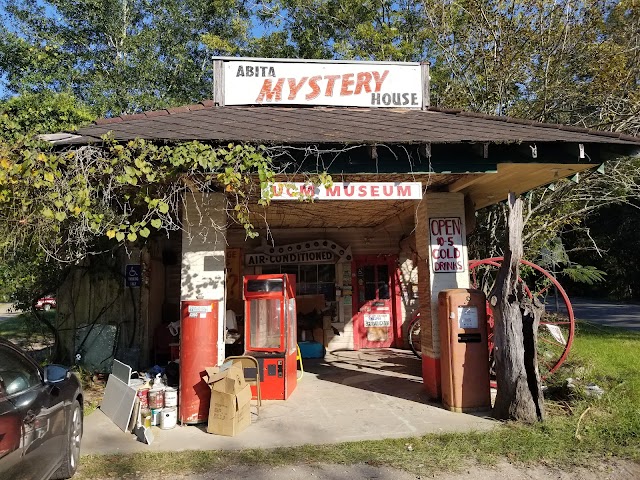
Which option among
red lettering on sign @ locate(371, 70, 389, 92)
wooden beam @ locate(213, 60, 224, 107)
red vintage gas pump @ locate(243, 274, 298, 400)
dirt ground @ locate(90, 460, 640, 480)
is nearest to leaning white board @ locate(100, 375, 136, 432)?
dirt ground @ locate(90, 460, 640, 480)

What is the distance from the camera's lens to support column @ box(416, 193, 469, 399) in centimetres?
702

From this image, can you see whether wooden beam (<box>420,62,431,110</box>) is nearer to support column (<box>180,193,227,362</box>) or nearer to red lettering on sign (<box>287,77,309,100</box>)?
red lettering on sign (<box>287,77,309,100</box>)

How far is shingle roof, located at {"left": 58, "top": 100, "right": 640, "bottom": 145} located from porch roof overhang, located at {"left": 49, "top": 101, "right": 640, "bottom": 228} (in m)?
0.01

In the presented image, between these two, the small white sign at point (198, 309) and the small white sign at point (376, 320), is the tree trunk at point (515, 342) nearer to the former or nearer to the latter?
the small white sign at point (198, 309)

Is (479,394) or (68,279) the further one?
(68,279)

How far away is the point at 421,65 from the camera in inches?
333

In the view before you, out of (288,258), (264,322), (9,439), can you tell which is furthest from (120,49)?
(9,439)

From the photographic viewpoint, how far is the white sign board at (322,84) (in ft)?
26.9

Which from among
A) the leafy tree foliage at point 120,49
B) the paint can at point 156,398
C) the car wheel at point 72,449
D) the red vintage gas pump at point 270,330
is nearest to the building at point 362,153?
the red vintage gas pump at point 270,330

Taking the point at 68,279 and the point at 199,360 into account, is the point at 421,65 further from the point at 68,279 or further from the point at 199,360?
the point at 68,279

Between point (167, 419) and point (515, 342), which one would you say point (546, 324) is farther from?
point (167, 419)

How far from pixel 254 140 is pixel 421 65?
4234mm

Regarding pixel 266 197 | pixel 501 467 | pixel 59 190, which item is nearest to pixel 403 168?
pixel 266 197

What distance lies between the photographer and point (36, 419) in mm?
3561
